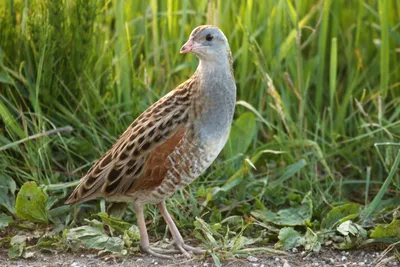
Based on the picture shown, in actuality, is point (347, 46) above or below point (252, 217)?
above

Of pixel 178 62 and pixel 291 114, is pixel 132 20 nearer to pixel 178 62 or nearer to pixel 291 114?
pixel 178 62

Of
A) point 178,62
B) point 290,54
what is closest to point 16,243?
point 178,62

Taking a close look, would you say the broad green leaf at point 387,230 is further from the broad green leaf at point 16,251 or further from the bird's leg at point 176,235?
the broad green leaf at point 16,251

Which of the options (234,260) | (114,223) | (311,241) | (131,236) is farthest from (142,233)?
(311,241)

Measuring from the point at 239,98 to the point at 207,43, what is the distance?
1.28 metres

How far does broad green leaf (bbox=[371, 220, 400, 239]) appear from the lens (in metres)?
4.92

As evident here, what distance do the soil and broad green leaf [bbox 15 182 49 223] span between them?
0.27m

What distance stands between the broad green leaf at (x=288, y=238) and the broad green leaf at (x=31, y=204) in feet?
4.39

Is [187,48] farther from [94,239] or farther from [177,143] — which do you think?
[94,239]

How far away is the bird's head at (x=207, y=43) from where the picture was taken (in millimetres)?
4852

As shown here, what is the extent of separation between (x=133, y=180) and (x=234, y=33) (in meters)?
1.74

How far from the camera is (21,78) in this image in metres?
5.62

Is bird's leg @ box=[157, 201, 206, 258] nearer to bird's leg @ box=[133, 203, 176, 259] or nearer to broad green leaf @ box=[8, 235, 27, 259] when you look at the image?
bird's leg @ box=[133, 203, 176, 259]

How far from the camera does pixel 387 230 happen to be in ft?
16.2
